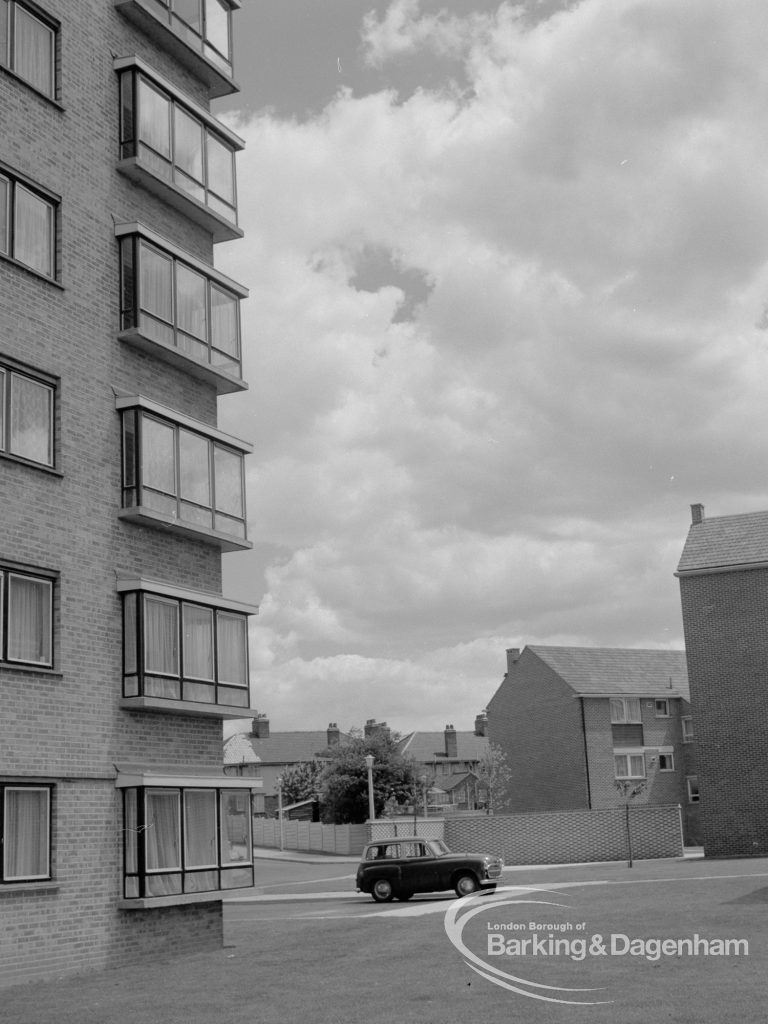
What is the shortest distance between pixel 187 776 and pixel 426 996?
693cm

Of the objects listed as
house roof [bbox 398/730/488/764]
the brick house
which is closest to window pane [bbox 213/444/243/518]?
the brick house

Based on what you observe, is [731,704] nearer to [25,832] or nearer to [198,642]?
[198,642]

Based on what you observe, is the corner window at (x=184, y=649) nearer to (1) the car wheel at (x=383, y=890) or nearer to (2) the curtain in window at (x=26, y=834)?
(2) the curtain in window at (x=26, y=834)

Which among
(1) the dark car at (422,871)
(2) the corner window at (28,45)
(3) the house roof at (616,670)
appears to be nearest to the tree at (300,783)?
(3) the house roof at (616,670)

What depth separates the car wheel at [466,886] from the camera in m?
30.1

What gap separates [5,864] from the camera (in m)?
16.8

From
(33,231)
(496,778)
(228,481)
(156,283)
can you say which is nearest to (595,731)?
(496,778)

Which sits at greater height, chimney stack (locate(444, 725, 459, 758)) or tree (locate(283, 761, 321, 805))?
chimney stack (locate(444, 725, 459, 758))

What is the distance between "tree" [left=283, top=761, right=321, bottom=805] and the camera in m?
86.8

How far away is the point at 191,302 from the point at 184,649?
6.27m

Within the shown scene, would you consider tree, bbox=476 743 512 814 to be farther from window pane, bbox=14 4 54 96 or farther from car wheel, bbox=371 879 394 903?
window pane, bbox=14 4 54 96

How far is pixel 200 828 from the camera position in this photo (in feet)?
67.0

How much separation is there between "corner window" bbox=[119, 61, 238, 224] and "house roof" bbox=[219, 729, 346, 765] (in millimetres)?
86325

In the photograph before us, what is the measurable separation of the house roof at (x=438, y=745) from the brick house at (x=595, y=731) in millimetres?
42245
